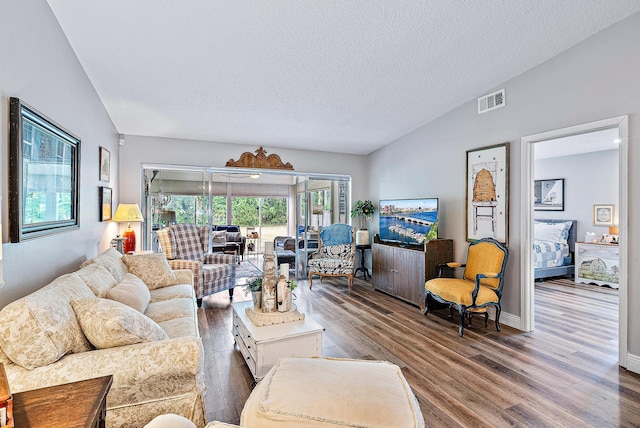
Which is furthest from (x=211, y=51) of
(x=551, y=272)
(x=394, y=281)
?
(x=551, y=272)

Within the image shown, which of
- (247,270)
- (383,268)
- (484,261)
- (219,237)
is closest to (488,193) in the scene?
(484,261)

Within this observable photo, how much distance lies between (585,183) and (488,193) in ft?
12.7

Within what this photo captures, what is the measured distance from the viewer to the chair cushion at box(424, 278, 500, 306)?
3.42 m

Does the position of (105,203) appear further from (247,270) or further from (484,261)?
(484,261)

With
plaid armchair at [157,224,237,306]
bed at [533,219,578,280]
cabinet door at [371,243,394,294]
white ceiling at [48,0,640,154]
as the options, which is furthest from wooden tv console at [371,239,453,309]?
bed at [533,219,578,280]

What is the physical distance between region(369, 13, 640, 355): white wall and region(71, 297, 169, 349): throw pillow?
3.70 m

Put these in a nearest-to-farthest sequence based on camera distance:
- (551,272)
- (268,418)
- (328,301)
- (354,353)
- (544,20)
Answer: (268,418), (544,20), (354,353), (328,301), (551,272)

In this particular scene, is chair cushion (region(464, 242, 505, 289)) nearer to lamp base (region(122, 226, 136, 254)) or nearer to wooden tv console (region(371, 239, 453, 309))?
wooden tv console (region(371, 239, 453, 309))

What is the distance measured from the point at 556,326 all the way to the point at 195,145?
5529mm

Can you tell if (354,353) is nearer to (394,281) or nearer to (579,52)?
(394,281)

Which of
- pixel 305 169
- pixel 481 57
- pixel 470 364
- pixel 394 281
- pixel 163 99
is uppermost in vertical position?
pixel 481 57

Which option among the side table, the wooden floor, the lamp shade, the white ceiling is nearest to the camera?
the wooden floor

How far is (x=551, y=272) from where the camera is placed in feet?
19.4

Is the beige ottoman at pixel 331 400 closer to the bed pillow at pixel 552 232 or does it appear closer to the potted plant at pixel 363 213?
the potted plant at pixel 363 213
